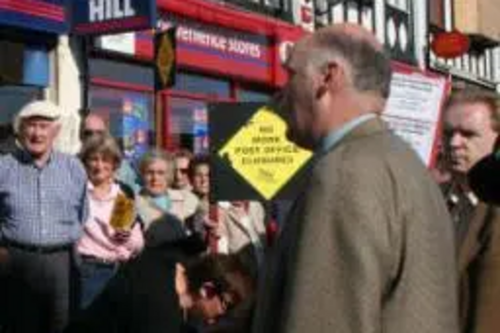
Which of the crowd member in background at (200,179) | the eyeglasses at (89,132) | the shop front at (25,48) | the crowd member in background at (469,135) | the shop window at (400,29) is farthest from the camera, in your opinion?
the shop window at (400,29)

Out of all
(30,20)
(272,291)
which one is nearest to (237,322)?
(272,291)

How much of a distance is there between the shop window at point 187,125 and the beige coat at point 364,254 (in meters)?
11.7

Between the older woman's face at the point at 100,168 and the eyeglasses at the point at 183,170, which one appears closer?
the older woman's face at the point at 100,168

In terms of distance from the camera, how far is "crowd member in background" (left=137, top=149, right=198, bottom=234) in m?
8.29

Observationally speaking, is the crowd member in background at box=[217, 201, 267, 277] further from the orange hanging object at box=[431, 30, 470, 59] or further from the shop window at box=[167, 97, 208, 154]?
the orange hanging object at box=[431, 30, 470, 59]

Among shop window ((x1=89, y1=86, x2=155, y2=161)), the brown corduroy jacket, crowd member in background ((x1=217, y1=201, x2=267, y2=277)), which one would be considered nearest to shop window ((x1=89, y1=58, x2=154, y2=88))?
shop window ((x1=89, y1=86, x2=155, y2=161))

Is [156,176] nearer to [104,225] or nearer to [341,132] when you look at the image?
[104,225]

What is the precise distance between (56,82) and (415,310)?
34.0 ft

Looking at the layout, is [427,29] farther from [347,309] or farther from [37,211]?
[347,309]

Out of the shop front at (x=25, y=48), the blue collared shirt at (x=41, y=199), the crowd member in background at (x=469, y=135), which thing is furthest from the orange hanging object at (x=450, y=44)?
the crowd member in background at (x=469, y=135)

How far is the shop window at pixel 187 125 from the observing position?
14.7 metres

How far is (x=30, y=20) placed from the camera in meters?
12.1

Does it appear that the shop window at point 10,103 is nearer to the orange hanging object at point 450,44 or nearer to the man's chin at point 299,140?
the man's chin at point 299,140

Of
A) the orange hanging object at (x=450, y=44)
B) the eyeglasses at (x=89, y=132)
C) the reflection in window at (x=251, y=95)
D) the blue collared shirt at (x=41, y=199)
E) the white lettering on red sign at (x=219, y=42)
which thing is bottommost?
the blue collared shirt at (x=41, y=199)
